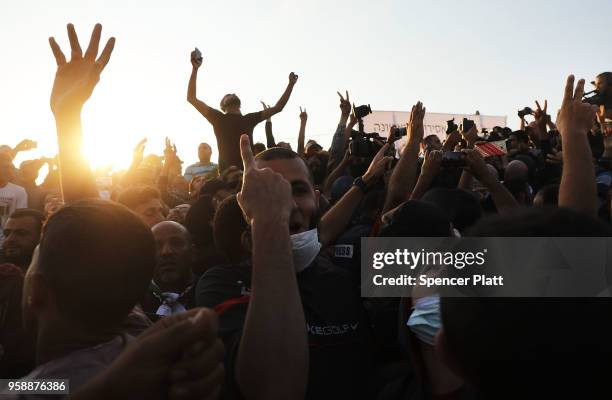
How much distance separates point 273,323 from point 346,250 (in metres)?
1.62

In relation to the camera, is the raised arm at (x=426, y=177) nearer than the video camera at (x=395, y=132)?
Yes

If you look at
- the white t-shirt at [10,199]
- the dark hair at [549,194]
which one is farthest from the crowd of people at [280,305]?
the white t-shirt at [10,199]

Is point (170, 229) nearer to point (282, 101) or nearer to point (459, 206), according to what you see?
point (459, 206)

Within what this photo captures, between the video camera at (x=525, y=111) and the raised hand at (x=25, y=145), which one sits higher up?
the video camera at (x=525, y=111)

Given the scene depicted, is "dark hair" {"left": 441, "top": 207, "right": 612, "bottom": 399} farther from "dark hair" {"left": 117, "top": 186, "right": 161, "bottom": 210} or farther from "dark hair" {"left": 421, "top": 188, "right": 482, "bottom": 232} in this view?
"dark hair" {"left": 117, "top": 186, "right": 161, "bottom": 210}

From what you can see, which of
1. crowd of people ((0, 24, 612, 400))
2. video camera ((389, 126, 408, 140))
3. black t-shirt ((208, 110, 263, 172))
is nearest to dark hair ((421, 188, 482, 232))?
crowd of people ((0, 24, 612, 400))

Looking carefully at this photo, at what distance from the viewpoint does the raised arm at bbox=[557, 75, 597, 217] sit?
2182 mm

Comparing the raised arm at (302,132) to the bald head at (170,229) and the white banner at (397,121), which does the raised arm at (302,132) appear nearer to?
the bald head at (170,229)

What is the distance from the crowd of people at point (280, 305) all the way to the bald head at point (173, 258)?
0.04 feet

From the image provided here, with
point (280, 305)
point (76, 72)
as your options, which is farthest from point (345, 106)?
point (280, 305)

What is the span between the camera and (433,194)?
3.07 metres

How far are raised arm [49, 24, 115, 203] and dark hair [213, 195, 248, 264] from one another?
53 cm

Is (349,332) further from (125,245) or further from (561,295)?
(561,295)

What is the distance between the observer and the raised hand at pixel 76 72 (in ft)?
7.53
